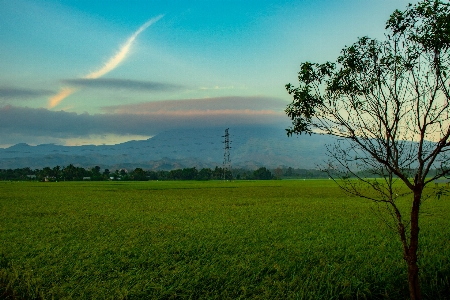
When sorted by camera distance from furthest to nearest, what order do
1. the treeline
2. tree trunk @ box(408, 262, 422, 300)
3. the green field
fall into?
the treeline, the green field, tree trunk @ box(408, 262, 422, 300)

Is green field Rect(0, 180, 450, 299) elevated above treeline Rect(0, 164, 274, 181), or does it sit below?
below

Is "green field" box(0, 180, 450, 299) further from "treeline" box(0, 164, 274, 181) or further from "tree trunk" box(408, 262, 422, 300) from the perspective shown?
"treeline" box(0, 164, 274, 181)

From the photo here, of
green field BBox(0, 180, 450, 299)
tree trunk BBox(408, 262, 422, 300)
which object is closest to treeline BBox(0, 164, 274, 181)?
green field BBox(0, 180, 450, 299)

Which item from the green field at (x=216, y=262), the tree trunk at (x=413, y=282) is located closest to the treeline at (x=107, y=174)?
the green field at (x=216, y=262)

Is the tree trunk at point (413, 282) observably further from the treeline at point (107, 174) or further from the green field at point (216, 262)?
the treeline at point (107, 174)

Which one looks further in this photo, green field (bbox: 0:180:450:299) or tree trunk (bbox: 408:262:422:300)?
green field (bbox: 0:180:450:299)

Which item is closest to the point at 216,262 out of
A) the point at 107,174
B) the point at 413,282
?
the point at 413,282

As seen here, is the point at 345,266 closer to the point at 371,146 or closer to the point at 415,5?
the point at 371,146

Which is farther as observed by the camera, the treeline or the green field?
the treeline

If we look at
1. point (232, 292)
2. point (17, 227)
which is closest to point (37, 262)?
point (232, 292)

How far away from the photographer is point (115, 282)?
872 cm

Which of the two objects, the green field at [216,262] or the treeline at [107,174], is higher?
the treeline at [107,174]

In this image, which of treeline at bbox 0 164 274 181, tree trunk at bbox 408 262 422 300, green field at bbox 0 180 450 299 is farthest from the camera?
treeline at bbox 0 164 274 181

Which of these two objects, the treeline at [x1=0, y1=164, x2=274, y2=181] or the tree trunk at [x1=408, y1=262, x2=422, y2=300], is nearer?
the tree trunk at [x1=408, y1=262, x2=422, y2=300]
